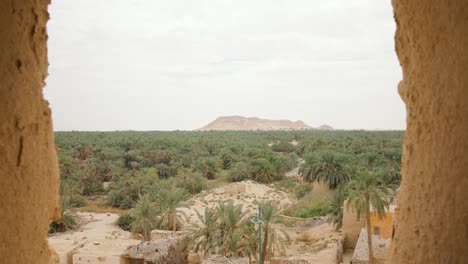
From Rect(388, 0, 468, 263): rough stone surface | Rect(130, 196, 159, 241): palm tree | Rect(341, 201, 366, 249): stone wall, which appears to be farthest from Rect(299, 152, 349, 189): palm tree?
Rect(388, 0, 468, 263): rough stone surface

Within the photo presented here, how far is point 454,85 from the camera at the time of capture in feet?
5.76

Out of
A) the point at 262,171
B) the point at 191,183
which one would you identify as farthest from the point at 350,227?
the point at 262,171

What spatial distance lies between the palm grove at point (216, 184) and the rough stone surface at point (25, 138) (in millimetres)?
14280

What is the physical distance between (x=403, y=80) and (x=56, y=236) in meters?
22.8

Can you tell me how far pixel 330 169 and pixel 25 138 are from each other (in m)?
28.0

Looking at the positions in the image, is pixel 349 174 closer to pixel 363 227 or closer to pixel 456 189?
pixel 363 227

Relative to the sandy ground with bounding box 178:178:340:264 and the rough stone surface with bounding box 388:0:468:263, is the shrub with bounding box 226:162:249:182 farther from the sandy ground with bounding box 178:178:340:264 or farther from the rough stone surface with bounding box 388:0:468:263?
the rough stone surface with bounding box 388:0:468:263

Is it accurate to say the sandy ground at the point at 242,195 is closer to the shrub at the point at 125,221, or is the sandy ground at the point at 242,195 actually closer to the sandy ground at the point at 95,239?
the shrub at the point at 125,221

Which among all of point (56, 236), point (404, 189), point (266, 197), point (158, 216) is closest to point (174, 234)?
point (158, 216)

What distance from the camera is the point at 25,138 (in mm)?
1973

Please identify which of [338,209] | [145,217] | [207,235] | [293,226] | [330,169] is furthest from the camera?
[330,169]

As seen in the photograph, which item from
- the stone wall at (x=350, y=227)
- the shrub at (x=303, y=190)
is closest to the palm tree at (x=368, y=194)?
the stone wall at (x=350, y=227)

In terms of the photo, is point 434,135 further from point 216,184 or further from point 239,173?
point 239,173

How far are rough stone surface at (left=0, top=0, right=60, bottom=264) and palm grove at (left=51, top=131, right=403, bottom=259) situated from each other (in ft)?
46.9
